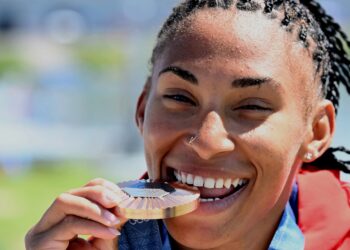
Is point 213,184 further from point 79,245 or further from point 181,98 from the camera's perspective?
point 79,245

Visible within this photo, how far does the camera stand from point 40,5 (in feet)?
52.4

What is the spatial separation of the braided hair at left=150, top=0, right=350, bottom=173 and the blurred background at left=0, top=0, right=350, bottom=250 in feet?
11.8

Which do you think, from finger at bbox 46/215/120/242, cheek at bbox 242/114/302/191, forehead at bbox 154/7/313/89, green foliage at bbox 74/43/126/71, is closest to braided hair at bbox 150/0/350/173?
forehead at bbox 154/7/313/89

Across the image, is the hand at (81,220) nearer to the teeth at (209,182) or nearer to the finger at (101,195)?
the finger at (101,195)

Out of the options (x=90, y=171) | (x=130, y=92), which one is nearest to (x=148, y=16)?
(x=130, y=92)

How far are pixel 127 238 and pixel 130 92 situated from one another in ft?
21.8

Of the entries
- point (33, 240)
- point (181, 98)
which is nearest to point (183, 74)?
point (181, 98)

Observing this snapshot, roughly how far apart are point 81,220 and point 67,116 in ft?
25.1

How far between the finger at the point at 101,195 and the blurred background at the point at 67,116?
3.87 metres

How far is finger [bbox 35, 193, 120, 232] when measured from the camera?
198 cm

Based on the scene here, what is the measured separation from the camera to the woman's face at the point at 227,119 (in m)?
2.13

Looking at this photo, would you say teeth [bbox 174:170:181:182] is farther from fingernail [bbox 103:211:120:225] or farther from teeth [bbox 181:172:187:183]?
fingernail [bbox 103:211:120:225]

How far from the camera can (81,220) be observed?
2031mm

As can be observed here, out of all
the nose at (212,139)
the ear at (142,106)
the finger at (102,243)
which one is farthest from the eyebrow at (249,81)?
the finger at (102,243)
